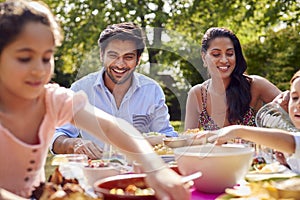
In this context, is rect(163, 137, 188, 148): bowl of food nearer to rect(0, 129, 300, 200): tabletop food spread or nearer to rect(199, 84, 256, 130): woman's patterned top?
rect(0, 129, 300, 200): tabletop food spread

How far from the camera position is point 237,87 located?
2.73 m

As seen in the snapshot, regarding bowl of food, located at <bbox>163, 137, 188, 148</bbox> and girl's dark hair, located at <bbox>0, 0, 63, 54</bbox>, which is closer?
girl's dark hair, located at <bbox>0, 0, 63, 54</bbox>

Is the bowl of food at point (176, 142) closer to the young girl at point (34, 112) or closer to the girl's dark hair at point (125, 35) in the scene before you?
the young girl at point (34, 112)

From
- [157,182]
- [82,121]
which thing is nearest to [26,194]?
[82,121]

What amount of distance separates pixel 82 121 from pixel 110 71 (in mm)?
1067

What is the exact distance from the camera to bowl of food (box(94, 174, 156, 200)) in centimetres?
94

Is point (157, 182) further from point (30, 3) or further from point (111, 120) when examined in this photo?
point (30, 3)

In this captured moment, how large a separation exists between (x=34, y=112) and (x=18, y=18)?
0.85 feet

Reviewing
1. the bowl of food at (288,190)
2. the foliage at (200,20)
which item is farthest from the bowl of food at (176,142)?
the foliage at (200,20)

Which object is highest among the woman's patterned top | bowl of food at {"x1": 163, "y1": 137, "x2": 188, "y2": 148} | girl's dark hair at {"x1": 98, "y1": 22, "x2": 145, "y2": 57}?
girl's dark hair at {"x1": 98, "y1": 22, "x2": 145, "y2": 57}

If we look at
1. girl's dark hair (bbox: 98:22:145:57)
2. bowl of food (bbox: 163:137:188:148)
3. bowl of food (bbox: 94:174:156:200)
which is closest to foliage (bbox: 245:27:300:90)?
girl's dark hair (bbox: 98:22:145:57)

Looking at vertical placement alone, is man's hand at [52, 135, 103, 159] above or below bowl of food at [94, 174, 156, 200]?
below

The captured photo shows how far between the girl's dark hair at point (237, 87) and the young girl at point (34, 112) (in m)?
1.54

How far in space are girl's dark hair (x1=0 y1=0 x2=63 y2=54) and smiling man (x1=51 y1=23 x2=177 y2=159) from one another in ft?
2.85
